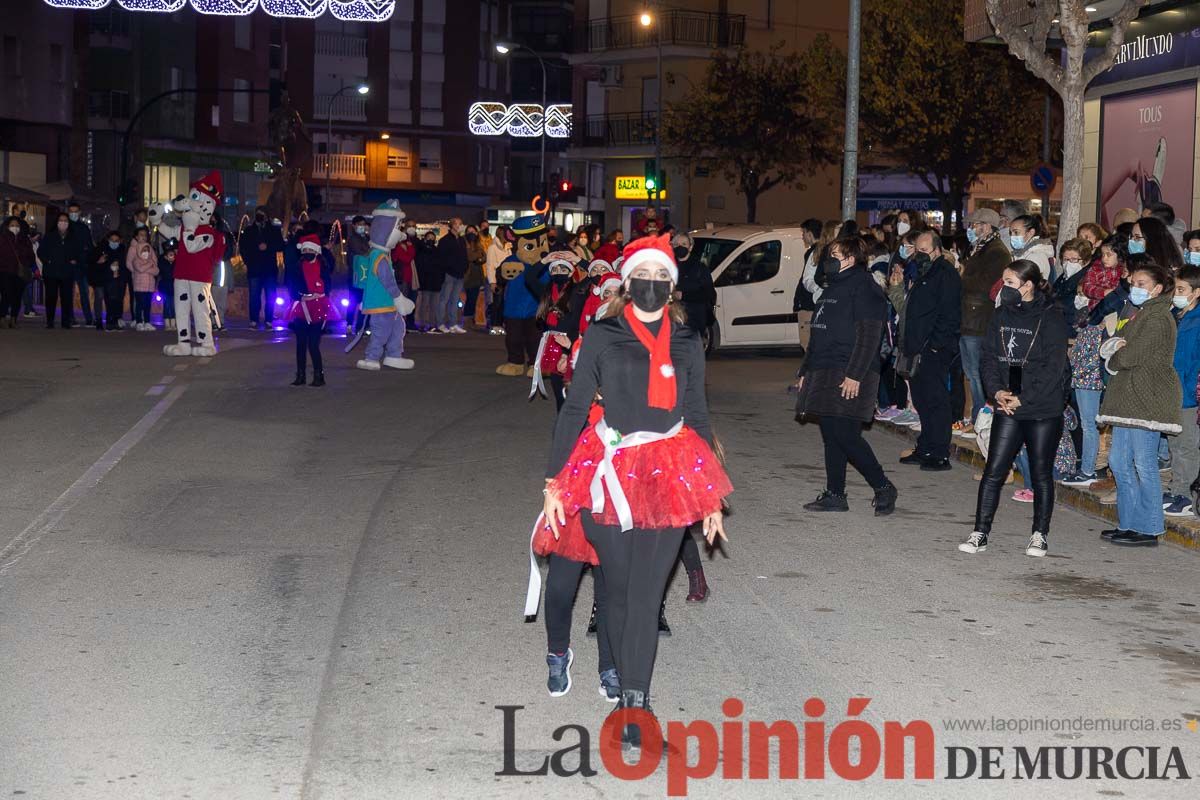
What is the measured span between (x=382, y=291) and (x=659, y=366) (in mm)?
14324

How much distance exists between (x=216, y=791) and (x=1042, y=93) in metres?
35.4

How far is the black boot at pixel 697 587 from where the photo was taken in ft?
25.6

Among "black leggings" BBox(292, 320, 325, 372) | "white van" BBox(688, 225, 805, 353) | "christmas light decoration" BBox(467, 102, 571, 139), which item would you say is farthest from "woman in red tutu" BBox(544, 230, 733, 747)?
"christmas light decoration" BBox(467, 102, 571, 139)

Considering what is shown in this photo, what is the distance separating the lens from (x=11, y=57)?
160ft

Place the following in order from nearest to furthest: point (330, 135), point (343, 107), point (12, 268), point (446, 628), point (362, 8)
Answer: point (446, 628)
point (12, 268)
point (362, 8)
point (330, 135)
point (343, 107)

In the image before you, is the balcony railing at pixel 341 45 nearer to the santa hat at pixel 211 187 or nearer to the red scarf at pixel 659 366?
the santa hat at pixel 211 187

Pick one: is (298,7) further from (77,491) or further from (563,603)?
(563,603)

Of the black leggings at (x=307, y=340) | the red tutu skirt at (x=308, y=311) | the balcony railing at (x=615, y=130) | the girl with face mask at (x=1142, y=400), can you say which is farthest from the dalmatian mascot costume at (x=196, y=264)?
the balcony railing at (x=615, y=130)

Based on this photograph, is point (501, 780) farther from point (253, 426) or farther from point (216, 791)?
point (253, 426)

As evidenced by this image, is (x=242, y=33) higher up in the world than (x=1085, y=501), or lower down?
higher up

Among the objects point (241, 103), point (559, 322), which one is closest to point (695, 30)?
point (241, 103)

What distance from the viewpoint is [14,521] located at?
31.9ft

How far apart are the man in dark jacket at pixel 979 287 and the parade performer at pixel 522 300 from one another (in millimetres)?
5489

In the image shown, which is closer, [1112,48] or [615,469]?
[615,469]
